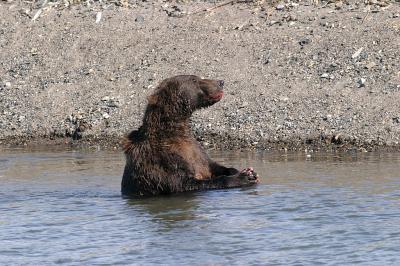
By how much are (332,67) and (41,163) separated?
4.40 metres

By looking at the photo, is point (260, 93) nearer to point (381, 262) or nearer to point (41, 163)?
point (41, 163)

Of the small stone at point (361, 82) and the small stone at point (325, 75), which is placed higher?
the small stone at point (325, 75)

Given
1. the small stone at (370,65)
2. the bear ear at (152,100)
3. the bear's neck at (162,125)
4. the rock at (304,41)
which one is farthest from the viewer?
the rock at (304,41)

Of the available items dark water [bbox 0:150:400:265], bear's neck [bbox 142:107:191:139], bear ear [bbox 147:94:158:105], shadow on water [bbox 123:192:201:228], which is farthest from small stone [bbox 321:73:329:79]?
shadow on water [bbox 123:192:201:228]

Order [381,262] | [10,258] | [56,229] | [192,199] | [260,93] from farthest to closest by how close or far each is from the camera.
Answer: [260,93] → [192,199] → [56,229] → [10,258] → [381,262]

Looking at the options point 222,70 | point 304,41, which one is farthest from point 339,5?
point 222,70

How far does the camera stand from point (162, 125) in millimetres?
10891

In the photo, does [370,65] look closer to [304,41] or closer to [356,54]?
[356,54]

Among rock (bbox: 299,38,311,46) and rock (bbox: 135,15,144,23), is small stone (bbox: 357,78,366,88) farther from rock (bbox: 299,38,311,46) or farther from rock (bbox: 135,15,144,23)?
rock (bbox: 135,15,144,23)

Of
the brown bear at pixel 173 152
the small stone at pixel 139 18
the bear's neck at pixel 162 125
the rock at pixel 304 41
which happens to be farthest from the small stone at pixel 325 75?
the bear's neck at pixel 162 125

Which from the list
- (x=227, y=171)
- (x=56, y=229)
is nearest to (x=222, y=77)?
(x=227, y=171)

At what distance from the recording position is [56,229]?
9.10 meters

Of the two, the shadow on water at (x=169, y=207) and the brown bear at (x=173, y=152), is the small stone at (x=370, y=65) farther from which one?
the shadow on water at (x=169, y=207)

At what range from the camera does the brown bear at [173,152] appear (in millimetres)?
10633
